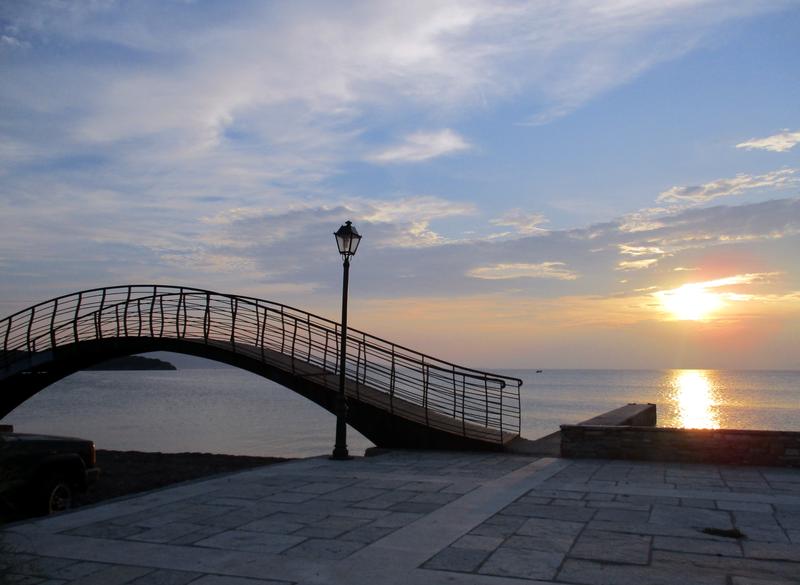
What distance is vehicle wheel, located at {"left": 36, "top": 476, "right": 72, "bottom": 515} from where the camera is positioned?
8477 mm

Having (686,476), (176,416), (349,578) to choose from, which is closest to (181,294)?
(686,476)

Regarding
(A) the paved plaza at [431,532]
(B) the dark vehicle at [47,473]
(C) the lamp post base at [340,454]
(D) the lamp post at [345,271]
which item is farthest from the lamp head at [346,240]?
(B) the dark vehicle at [47,473]

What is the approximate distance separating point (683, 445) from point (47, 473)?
29.5ft

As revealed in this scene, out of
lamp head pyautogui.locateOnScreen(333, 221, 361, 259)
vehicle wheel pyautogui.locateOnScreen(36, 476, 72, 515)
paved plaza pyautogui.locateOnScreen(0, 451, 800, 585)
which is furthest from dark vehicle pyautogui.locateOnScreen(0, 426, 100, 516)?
lamp head pyautogui.locateOnScreen(333, 221, 361, 259)

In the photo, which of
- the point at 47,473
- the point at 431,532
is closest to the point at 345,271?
the point at 47,473

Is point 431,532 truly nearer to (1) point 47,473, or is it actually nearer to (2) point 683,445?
(1) point 47,473

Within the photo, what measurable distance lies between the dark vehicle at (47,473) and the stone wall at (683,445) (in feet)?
23.9

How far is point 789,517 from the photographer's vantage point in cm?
740

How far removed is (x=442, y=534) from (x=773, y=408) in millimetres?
72486

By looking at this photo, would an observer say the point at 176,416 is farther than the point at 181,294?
Yes

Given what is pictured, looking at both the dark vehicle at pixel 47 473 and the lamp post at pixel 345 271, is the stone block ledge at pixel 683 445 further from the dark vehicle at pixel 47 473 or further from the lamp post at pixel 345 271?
the dark vehicle at pixel 47 473

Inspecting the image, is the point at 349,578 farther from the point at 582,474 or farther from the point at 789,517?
the point at 582,474

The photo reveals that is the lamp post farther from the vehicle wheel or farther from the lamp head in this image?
the vehicle wheel

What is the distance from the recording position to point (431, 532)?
6.67 meters
